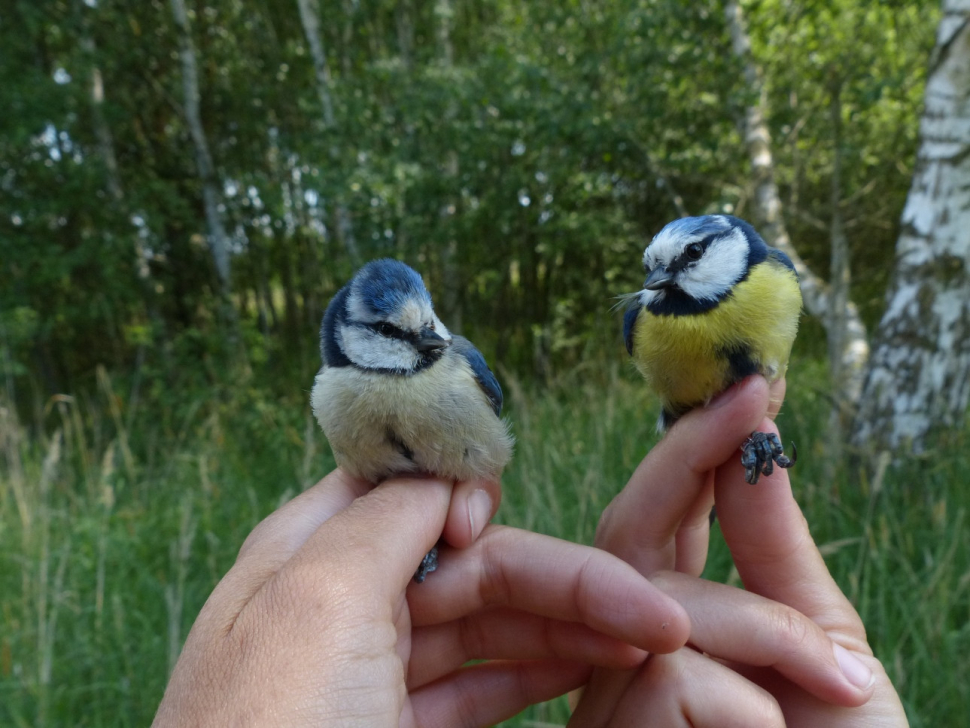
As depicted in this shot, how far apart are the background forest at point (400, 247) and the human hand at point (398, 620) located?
1.46 feet

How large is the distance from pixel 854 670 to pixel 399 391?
1.04 metres

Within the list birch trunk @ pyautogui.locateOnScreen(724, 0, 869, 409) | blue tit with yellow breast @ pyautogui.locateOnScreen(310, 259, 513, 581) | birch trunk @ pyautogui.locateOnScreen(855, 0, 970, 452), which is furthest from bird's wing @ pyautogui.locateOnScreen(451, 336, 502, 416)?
birch trunk @ pyautogui.locateOnScreen(724, 0, 869, 409)

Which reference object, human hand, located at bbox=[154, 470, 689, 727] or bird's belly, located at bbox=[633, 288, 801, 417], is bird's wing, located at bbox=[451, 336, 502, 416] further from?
Answer: bird's belly, located at bbox=[633, 288, 801, 417]

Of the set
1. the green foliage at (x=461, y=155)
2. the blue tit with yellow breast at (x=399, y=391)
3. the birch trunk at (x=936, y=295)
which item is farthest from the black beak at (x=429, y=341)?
the green foliage at (x=461, y=155)

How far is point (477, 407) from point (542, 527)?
0.95 meters

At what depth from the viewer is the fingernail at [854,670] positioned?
104 centimetres

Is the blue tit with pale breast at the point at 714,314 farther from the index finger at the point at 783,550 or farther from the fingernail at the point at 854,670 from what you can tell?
the fingernail at the point at 854,670

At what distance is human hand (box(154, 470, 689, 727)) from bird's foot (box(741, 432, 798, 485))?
33cm

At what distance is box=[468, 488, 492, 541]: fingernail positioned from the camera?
1.32m

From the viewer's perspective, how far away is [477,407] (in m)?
1.49

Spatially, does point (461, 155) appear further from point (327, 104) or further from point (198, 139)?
point (198, 139)

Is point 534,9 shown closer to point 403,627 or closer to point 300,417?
point 300,417

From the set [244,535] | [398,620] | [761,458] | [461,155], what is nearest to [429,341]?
[398,620]

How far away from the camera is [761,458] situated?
121 cm
